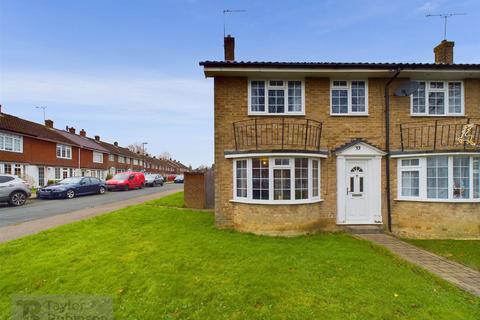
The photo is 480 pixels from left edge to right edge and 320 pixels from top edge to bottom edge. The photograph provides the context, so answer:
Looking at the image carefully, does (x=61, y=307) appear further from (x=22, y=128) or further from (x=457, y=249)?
(x=22, y=128)

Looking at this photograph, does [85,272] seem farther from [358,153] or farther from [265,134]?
[358,153]

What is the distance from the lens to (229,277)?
498 cm

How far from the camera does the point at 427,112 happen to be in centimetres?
897

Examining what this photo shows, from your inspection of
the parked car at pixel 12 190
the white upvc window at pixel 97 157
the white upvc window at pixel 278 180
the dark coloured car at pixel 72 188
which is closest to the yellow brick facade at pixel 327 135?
the white upvc window at pixel 278 180

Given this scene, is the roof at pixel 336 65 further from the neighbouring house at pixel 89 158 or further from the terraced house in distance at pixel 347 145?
the neighbouring house at pixel 89 158

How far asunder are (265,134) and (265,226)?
320cm

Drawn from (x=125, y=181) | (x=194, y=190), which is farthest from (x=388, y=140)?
(x=125, y=181)

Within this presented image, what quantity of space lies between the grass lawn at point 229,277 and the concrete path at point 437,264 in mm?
430

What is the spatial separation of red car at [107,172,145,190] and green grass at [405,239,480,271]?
2379 cm

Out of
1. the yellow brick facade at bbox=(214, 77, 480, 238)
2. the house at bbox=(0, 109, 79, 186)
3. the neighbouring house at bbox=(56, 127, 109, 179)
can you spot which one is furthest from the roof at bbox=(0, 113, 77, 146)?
the yellow brick facade at bbox=(214, 77, 480, 238)

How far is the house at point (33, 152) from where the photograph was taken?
2238 centimetres

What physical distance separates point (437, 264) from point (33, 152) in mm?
32670

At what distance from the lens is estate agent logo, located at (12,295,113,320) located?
3.89m

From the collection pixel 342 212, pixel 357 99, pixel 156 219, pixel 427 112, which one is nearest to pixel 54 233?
pixel 156 219
